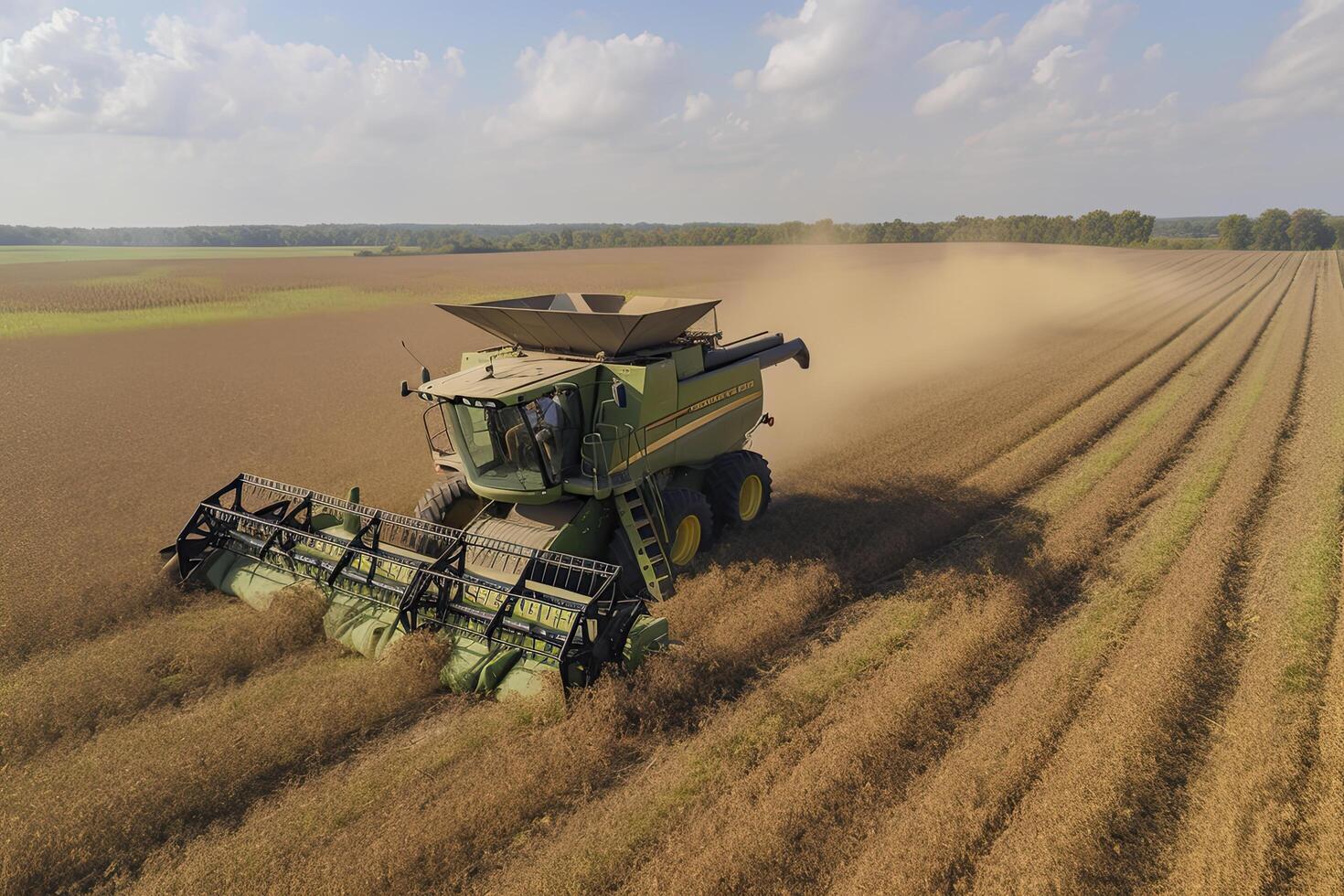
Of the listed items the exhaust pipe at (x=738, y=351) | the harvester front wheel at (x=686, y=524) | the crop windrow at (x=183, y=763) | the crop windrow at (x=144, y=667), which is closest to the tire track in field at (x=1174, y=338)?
the exhaust pipe at (x=738, y=351)

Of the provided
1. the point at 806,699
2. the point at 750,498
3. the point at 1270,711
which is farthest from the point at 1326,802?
the point at 750,498

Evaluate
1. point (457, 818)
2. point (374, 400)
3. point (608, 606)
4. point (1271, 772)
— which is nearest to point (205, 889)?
point (457, 818)

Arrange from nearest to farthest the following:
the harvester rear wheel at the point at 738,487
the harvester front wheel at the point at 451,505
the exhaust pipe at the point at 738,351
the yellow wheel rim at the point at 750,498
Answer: the harvester front wheel at the point at 451,505
the harvester rear wheel at the point at 738,487
the exhaust pipe at the point at 738,351
the yellow wheel rim at the point at 750,498

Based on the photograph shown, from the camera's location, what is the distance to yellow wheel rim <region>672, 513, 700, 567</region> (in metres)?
8.73

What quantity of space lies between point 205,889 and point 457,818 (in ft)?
4.97

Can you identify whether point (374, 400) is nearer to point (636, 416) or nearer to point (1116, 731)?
point (636, 416)

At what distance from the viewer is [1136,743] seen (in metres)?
5.25

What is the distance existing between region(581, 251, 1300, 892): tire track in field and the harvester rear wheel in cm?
368

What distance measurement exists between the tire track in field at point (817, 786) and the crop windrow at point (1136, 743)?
83 cm

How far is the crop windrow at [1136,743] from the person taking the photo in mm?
4277

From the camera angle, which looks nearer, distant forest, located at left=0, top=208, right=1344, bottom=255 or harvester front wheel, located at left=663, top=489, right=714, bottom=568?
harvester front wheel, located at left=663, top=489, right=714, bottom=568

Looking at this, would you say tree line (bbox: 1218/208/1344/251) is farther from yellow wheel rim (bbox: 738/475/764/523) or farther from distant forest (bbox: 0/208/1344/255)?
yellow wheel rim (bbox: 738/475/764/523)

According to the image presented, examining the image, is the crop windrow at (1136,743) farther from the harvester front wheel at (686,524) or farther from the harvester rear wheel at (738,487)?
the harvester rear wheel at (738,487)

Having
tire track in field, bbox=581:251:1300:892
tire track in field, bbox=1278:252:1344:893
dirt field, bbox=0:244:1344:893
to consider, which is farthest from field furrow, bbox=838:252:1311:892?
tire track in field, bbox=1278:252:1344:893
